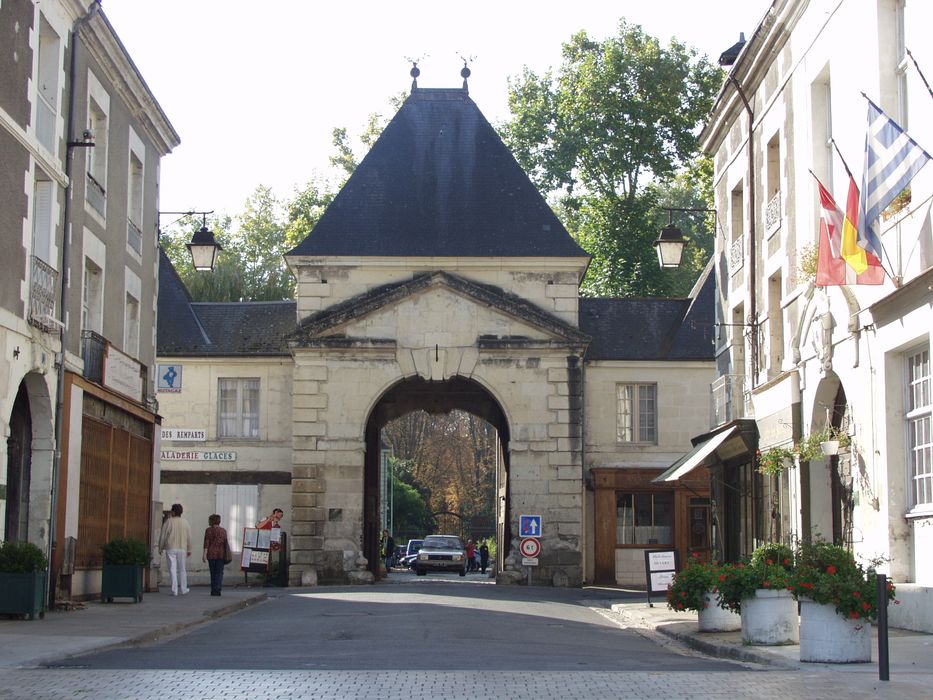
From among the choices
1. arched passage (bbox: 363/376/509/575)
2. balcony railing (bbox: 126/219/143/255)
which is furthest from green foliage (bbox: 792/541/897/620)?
arched passage (bbox: 363/376/509/575)

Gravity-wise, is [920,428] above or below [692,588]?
above

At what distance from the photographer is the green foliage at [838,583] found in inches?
476

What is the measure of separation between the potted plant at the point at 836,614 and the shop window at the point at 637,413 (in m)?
23.8

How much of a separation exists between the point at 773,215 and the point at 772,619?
10.1 m

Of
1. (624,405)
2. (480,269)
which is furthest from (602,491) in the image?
(480,269)

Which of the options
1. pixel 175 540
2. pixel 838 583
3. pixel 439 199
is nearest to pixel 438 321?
pixel 439 199

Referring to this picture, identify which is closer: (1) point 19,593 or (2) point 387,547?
(1) point 19,593

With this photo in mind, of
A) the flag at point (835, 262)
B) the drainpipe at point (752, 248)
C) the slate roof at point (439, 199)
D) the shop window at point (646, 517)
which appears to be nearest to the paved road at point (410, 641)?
the flag at point (835, 262)

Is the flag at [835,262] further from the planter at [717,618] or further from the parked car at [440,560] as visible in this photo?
the parked car at [440,560]

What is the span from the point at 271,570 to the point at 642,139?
23680 millimetres

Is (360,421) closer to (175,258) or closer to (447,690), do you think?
(447,690)

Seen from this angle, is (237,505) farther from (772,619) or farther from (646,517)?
(772,619)

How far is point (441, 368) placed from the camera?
33562mm

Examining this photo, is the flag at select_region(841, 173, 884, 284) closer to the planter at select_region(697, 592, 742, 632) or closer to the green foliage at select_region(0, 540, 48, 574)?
the planter at select_region(697, 592, 742, 632)
